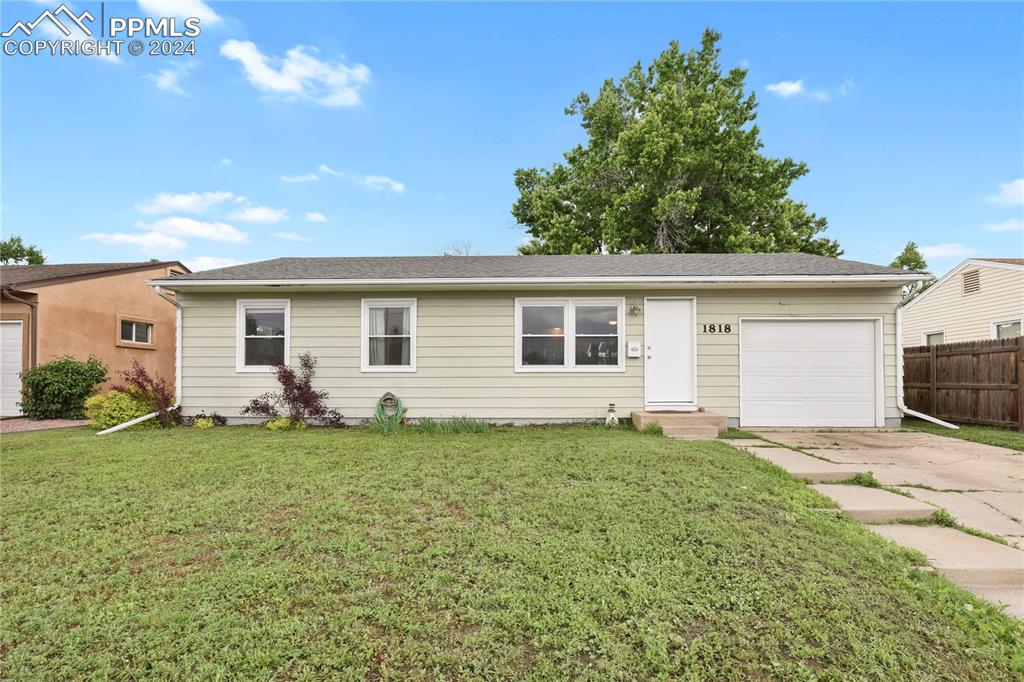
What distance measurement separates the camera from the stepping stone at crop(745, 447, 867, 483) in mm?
4074

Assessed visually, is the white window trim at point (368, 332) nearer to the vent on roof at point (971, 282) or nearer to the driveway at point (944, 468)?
the driveway at point (944, 468)

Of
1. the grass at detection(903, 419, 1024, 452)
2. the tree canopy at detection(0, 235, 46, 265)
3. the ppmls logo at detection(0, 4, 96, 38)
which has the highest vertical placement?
the tree canopy at detection(0, 235, 46, 265)

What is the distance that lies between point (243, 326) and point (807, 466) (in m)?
8.78

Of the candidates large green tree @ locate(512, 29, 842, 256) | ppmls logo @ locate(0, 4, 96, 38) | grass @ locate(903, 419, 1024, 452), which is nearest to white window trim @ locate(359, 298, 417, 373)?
ppmls logo @ locate(0, 4, 96, 38)

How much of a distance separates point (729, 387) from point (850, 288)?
2.60 meters

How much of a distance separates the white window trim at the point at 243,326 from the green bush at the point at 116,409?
1701 millimetres

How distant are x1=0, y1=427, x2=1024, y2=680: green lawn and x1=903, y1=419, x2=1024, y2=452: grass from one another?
199 inches

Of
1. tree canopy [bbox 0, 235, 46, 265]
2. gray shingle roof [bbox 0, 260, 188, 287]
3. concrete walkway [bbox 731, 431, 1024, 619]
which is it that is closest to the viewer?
concrete walkway [bbox 731, 431, 1024, 619]

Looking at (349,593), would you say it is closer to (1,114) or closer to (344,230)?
(1,114)

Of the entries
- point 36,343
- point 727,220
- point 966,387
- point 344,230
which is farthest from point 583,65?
point 36,343

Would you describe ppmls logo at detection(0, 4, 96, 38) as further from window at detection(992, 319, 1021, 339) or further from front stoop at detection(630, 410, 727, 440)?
window at detection(992, 319, 1021, 339)

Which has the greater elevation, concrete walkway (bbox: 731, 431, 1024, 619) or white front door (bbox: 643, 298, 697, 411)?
white front door (bbox: 643, 298, 697, 411)

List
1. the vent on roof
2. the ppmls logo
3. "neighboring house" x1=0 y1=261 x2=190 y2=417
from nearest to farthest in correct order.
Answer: the ppmls logo
"neighboring house" x1=0 y1=261 x2=190 y2=417
the vent on roof

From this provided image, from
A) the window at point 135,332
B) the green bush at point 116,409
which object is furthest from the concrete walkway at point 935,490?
the window at point 135,332
